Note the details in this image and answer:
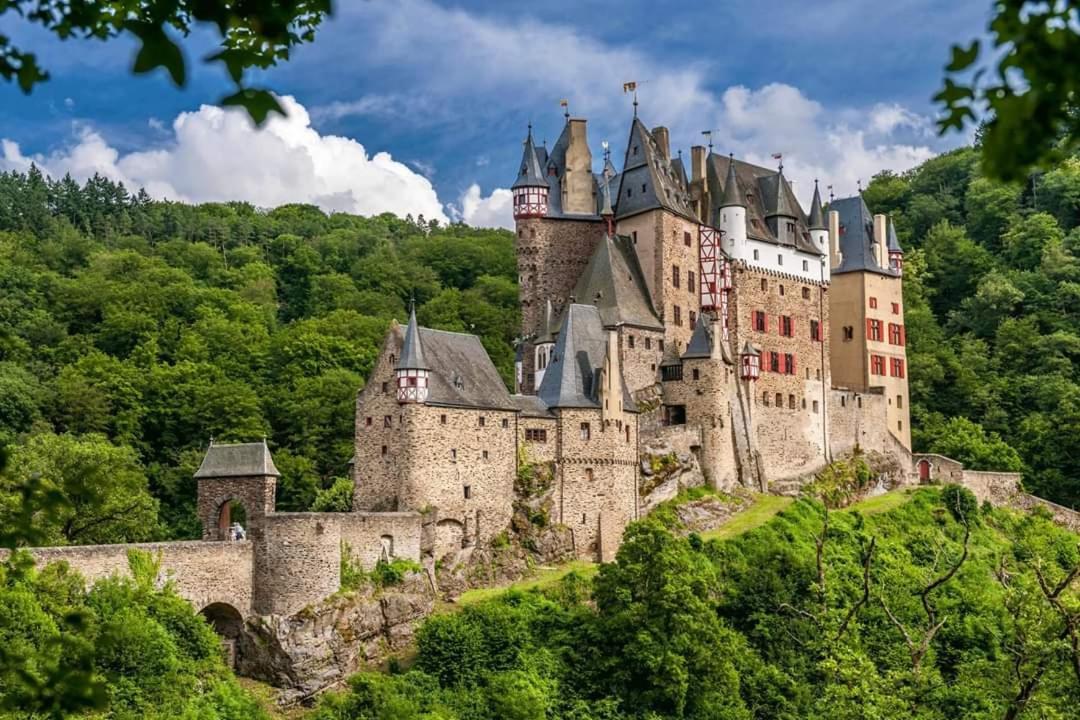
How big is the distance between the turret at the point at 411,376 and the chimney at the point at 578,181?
1479 cm

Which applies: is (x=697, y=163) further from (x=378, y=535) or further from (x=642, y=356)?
(x=378, y=535)

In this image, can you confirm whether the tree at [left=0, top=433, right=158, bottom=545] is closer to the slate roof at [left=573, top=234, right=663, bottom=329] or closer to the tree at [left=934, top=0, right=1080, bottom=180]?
the slate roof at [left=573, top=234, right=663, bottom=329]

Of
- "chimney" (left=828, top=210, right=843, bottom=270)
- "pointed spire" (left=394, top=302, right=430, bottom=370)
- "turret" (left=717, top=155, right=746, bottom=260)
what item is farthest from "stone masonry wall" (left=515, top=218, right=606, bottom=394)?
"chimney" (left=828, top=210, right=843, bottom=270)

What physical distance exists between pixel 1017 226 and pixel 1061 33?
83619 millimetres

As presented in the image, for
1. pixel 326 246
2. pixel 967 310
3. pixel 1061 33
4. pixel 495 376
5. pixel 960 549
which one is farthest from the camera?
pixel 326 246

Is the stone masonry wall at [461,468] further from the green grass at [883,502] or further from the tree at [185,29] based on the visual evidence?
the tree at [185,29]

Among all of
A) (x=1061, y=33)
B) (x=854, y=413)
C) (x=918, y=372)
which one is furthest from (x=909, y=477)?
(x=1061, y=33)

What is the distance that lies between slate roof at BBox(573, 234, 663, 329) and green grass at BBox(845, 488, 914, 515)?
1203 centimetres

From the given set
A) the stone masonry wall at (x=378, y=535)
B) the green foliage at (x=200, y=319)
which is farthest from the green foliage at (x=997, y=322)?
the stone masonry wall at (x=378, y=535)

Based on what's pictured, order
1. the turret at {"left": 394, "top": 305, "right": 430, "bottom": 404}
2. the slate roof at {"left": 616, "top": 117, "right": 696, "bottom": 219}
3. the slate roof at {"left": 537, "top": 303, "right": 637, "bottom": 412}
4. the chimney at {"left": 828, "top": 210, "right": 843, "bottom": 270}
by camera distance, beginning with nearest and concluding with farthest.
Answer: the turret at {"left": 394, "top": 305, "right": 430, "bottom": 404} < the slate roof at {"left": 537, "top": 303, "right": 637, "bottom": 412} < the slate roof at {"left": 616, "top": 117, "right": 696, "bottom": 219} < the chimney at {"left": 828, "top": 210, "right": 843, "bottom": 270}

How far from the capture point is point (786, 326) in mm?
58500

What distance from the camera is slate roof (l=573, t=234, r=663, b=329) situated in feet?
171

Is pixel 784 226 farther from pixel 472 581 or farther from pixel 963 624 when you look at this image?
pixel 472 581

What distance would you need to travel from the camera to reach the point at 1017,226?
276ft
